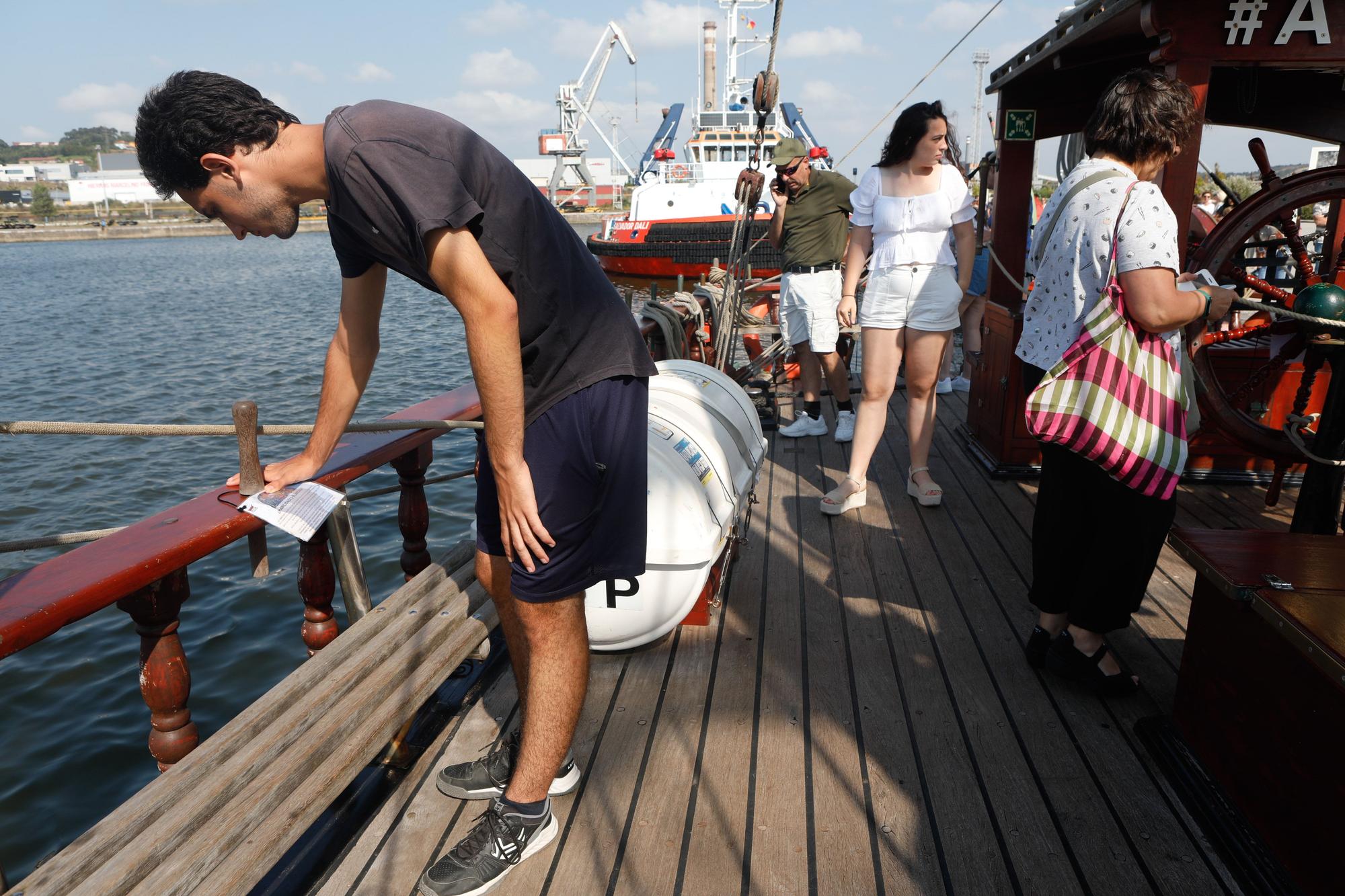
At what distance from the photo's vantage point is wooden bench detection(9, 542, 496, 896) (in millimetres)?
1404

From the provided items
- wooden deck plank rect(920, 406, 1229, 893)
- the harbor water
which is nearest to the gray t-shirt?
wooden deck plank rect(920, 406, 1229, 893)

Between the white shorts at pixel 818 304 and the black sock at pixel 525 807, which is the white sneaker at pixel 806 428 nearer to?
the white shorts at pixel 818 304

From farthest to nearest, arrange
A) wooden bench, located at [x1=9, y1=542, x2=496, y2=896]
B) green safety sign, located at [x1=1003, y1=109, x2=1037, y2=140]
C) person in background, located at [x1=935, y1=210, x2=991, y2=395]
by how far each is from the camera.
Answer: person in background, located at [x1=935, y1=210, x2=991, y2=395] < green safety sign, located at [x1=1003, y1=109, x2=1037, y2=140] < wooden bench, located at [x1=9, y1=542, x2=496, y2=896]

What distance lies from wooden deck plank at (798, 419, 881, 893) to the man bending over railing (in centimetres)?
58

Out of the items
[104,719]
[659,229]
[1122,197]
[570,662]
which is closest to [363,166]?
[570,662]

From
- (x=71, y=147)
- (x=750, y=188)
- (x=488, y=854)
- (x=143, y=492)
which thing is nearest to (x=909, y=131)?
(x=750, y=188)

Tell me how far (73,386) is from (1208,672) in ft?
57.7

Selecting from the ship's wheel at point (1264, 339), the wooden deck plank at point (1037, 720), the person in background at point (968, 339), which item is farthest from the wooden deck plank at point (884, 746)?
the person in background at point (968, 339)

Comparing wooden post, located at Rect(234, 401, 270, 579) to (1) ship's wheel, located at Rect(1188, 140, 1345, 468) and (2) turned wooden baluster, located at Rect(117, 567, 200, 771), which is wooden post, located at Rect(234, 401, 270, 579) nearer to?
(2) turned wooden baluster, located at Rect(117, 567, 200, 771)

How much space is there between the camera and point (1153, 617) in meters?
2.77

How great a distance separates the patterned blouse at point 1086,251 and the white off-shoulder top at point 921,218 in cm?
104

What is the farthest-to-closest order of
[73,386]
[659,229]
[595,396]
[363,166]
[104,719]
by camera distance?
[659,229]
[73,386]
[104,719]
[595,396]
[363,166]

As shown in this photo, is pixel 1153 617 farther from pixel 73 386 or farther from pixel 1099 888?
pixel 73 386

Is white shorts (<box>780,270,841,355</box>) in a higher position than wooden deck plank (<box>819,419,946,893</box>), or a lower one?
higher
